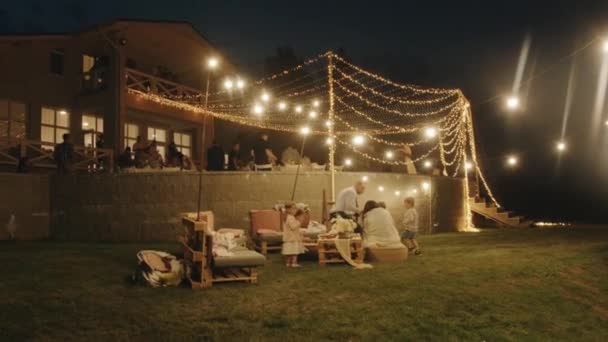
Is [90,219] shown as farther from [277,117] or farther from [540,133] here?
[540,133]

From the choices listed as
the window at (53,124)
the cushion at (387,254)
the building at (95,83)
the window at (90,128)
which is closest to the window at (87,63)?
the building at (95,83)

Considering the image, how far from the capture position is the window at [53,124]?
1796cm

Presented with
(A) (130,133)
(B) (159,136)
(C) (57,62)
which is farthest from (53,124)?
(B) (159,136)

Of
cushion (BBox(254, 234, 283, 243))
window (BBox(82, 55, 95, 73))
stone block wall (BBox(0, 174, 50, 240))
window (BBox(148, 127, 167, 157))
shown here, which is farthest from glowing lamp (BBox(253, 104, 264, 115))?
stone block wall (BBox(0, 174, 50, 240))

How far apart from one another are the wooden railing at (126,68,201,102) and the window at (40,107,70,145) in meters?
2.73

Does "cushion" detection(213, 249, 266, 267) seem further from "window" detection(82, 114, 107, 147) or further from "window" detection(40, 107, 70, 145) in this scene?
"window" detection(82, 114, 107, 147)

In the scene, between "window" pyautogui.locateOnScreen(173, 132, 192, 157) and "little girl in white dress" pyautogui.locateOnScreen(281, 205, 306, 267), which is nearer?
"little girl in white dress" pyautogui.locateOnScreen(281, 205, 306, 267)

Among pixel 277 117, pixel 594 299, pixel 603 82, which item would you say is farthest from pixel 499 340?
pixel 603 82

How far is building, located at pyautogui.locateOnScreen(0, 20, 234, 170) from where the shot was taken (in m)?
Result: 16.9

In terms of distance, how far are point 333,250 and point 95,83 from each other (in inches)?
500

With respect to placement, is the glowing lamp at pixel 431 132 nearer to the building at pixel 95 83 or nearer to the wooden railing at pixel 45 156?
the building at pixel 95 83

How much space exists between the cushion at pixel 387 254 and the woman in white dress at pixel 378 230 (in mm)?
189

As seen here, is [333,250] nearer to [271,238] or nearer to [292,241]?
[292,241]

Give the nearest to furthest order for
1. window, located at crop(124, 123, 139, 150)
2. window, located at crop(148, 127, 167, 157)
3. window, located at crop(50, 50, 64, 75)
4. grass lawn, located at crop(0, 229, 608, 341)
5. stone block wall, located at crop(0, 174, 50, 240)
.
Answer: grass lawn, located at crop(0, 229, 608, 341)
stone block wall, located at crop(0, 174, 50, 240)
window, located at crop(50, 50, 64, 75)
window, located at crop(124, 123, 139, 150)
window, located at crop(148, 127, 167, 157)
